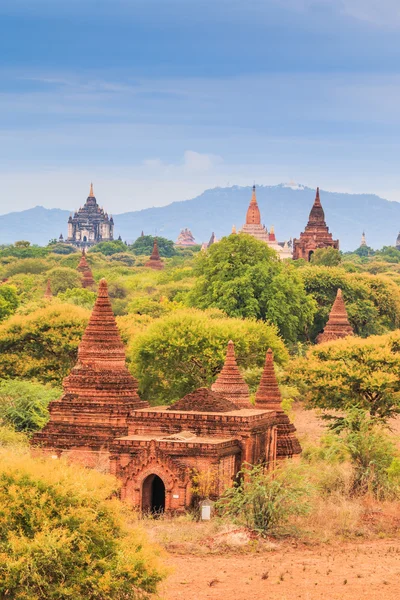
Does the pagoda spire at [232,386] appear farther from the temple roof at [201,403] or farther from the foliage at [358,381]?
the foliage at [358,381]

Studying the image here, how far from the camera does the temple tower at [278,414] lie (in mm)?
39562

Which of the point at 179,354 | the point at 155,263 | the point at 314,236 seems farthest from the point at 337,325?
the point at 155,263

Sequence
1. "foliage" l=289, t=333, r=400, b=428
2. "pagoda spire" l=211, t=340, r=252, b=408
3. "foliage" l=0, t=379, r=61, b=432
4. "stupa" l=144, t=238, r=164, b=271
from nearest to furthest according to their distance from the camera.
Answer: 1. "pagoda spire" l=211, t=340, r=252, b=408
2. "foliage" l=289, t=333, r=400, b=428
3. "foliage" l=0, t=379, r=61, b=432
4. "stupa" l=144, t=238, r=164, b=271

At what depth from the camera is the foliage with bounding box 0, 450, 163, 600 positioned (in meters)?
24.4

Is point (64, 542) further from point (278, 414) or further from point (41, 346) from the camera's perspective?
point (41, 346)

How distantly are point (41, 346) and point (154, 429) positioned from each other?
54.6 ft

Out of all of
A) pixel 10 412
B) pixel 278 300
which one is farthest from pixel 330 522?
pixel 278 300

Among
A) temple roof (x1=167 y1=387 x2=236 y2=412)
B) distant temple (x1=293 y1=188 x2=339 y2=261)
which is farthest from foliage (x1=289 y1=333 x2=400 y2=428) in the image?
distant temple (x1=293 y1=188 x2=339 y2=261)

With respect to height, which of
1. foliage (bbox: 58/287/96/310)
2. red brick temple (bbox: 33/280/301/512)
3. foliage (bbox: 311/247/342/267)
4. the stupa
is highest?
the stupa

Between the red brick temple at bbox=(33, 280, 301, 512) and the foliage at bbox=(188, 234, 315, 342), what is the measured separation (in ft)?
88.5

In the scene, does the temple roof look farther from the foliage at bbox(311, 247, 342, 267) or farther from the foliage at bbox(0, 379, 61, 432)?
the foliage at bbox(311, 247, 342, 267)

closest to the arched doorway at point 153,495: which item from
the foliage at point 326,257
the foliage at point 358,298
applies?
the foliage at point 358,298

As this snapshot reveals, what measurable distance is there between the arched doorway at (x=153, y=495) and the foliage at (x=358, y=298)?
42616mm

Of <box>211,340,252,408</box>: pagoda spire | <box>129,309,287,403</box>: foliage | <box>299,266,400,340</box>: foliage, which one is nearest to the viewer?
<box>211,340,252,408</box>: pagoda spire
